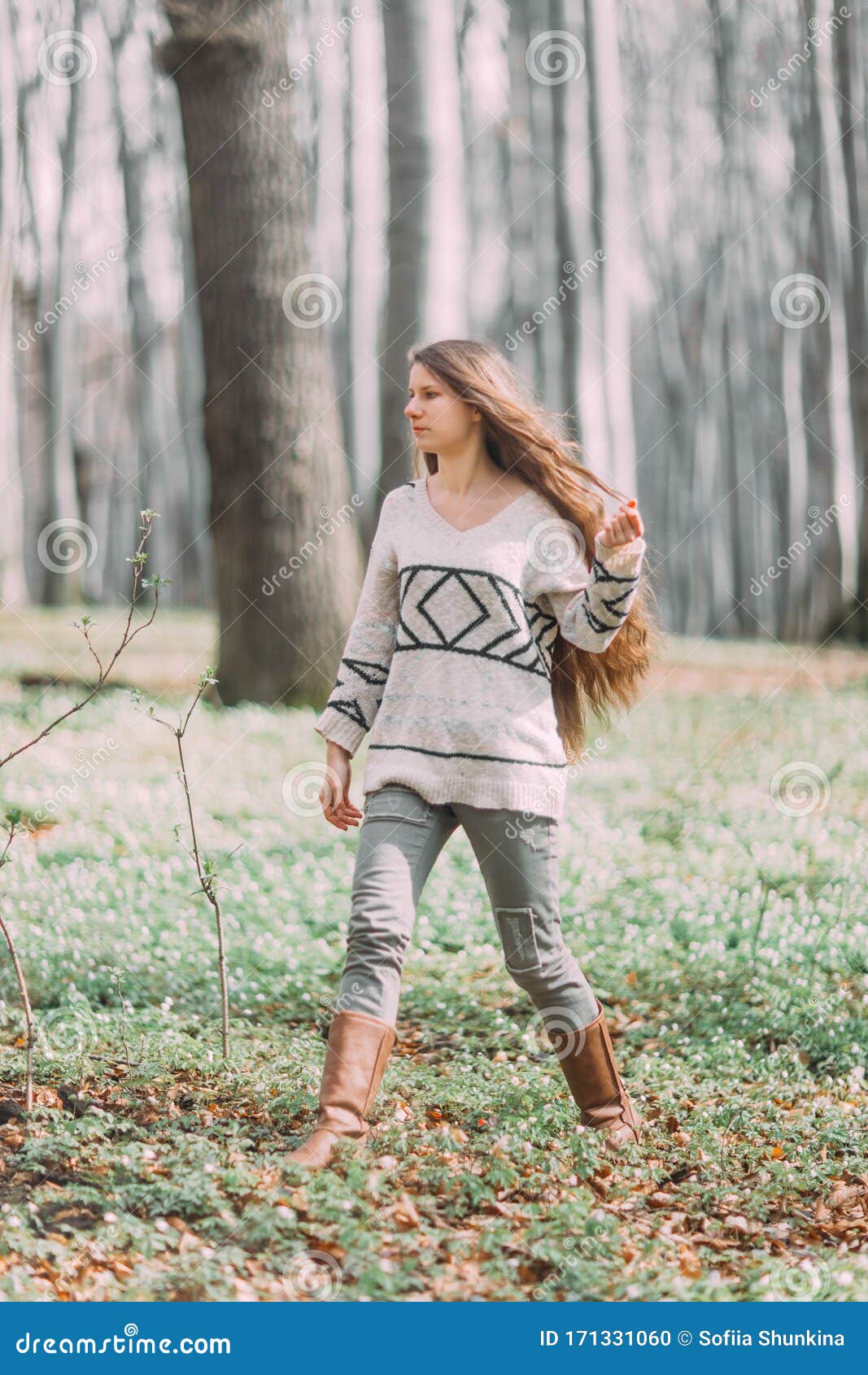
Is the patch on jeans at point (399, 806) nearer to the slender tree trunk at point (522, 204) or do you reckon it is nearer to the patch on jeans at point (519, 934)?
the patch on jeans at point (519, 934)

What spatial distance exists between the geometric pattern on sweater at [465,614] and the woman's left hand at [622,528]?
12.8 inches

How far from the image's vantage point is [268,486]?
10.1m

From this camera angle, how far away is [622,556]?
11.9ft

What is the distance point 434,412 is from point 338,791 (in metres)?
1.10

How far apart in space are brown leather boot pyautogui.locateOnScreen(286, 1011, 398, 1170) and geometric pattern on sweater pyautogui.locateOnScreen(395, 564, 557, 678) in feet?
3.38

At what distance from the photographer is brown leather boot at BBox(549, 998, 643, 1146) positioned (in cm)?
389

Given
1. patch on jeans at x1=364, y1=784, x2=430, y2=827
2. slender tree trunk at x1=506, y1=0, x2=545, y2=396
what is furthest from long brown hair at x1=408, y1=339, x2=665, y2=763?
slender tree trunk at x1=506, y1=0, x2=545, y2=396

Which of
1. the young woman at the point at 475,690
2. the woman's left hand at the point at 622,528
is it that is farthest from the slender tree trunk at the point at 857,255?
the woman's left hand at the point at 622,528

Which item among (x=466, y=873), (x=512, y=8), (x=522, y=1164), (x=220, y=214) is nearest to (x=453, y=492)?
(x=522, y=1164)

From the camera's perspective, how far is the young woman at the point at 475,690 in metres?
3.65

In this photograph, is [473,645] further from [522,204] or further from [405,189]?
[522,204]

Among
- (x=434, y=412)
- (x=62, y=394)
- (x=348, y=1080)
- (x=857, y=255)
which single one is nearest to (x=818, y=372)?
(x=857, y=255)

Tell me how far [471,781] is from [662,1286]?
4.40 ft
